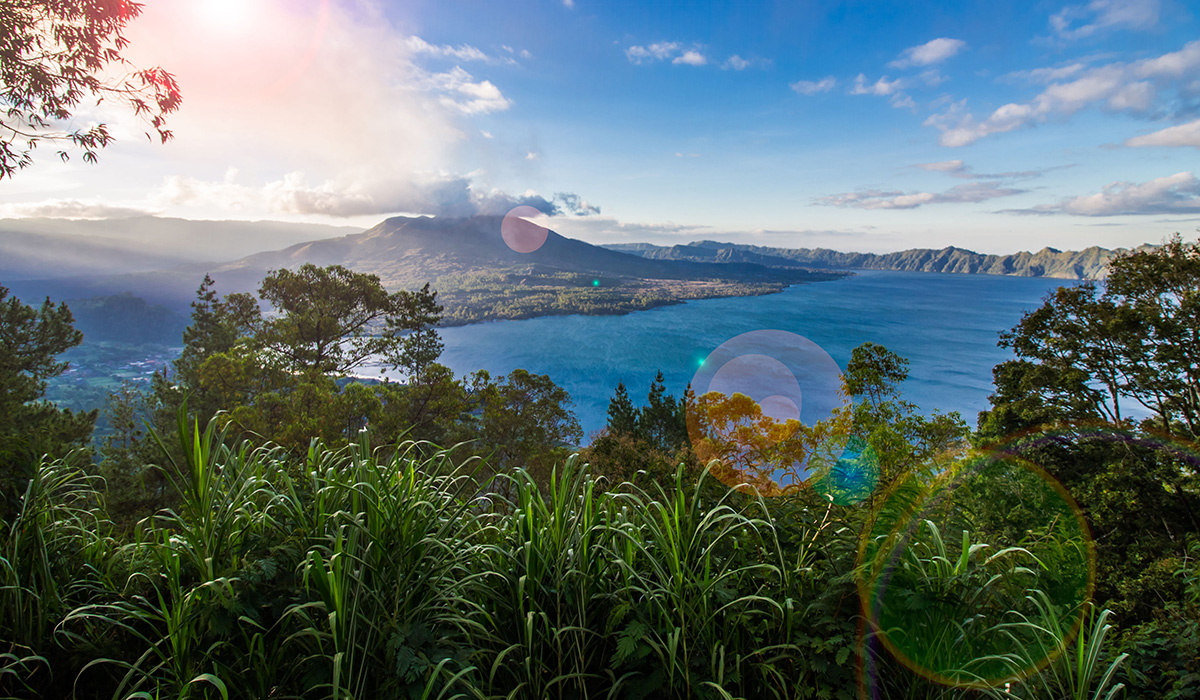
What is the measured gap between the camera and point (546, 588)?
5.00 feet

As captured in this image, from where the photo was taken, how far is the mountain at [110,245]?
120 meters

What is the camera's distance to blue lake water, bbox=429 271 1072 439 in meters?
64.1

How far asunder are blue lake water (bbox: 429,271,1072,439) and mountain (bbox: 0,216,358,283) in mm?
99188

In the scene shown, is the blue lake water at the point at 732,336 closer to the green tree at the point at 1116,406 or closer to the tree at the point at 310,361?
the tree at the point at 310,361

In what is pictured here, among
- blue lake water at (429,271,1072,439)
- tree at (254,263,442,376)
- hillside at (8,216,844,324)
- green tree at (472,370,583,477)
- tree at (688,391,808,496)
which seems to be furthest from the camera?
hillside at (8,216,844,324)

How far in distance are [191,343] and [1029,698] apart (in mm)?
21182

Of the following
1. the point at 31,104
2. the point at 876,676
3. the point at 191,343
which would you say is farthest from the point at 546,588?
the point at 191,343

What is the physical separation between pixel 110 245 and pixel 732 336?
174961 millimetres

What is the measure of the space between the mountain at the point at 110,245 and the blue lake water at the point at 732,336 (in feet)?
325

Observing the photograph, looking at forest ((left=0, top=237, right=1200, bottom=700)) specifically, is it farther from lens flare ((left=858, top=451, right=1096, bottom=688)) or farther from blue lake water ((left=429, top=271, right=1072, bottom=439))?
blue lake water ((left=429, top=271, right=1072, bottom=439))

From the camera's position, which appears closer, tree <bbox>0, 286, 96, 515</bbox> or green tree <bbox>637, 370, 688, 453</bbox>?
tree <bbox>0, 286, 96, 515</bbox>

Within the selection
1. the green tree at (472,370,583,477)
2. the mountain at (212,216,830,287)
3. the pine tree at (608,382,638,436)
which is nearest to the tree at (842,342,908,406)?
the green tree at (472,370,583,477)

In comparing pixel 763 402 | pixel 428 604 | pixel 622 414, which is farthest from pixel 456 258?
pixel 428 604

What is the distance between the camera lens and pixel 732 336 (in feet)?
294
